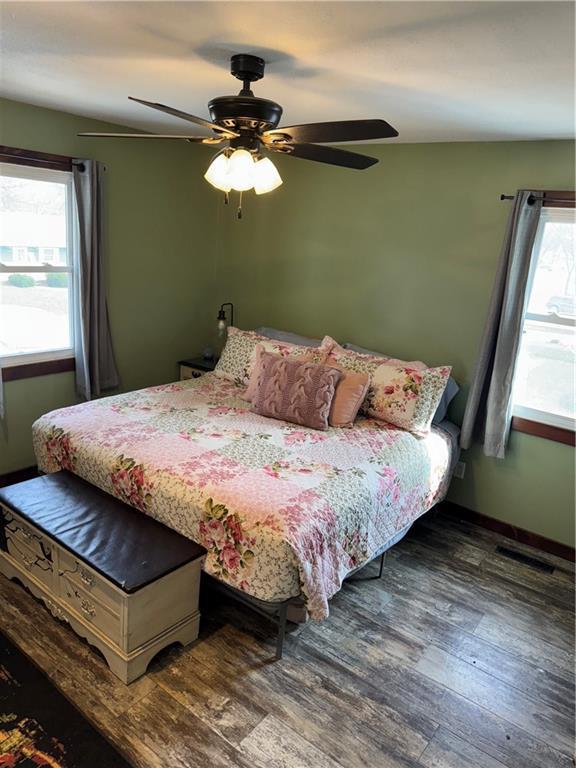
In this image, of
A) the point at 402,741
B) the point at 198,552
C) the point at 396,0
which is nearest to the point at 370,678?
the point at 402,741

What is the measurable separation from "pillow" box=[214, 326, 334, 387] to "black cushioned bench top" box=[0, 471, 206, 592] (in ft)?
4.51

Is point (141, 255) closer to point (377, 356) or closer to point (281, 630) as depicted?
point (377, 356)

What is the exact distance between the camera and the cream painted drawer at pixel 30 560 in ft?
7.54

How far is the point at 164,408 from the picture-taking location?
311 centimetres

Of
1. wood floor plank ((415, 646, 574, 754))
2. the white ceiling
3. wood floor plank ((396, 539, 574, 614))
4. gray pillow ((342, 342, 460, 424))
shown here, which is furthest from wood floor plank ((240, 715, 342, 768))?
the white ceiling

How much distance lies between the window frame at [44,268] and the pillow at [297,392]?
144 centimetres

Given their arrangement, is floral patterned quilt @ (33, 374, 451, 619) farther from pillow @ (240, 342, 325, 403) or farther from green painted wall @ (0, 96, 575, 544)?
green painted wall @ (0, 96, 575, 544)

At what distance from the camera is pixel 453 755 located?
187cm

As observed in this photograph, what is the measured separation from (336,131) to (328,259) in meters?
2.07

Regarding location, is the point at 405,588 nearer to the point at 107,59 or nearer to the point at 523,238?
the point at 523,238

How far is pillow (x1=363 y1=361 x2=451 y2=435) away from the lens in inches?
120

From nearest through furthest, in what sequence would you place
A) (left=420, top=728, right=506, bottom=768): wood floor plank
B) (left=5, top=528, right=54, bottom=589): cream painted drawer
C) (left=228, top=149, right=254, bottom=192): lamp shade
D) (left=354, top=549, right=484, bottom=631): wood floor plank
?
(left=420, top=728, right=506, bottom=768): wood floor plank < (left=228, top=149, right=254, bottom=192): lamp shade < (left=5, top=528, right=54, bottom=589): cream painted drawer < (left=354, top=549, right=484, bottom=631): wood floor plank

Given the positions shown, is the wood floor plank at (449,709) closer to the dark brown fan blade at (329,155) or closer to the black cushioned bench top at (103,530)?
the black cushioned bench top at (103,530)

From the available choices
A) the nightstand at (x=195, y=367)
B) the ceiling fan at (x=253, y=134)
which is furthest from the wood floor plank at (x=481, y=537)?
the ceiling fan at (x=253, y=134)
